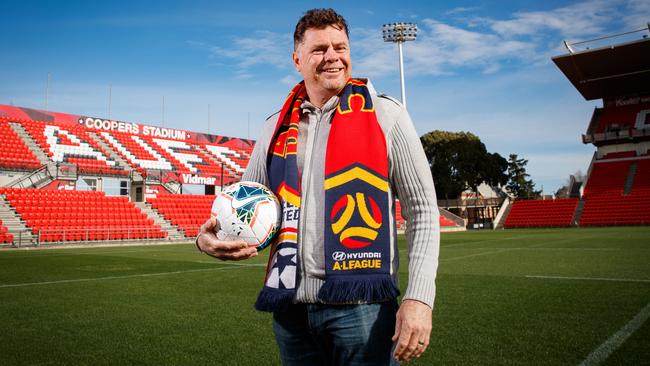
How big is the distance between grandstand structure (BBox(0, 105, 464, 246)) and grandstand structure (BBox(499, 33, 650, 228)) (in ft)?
27.4

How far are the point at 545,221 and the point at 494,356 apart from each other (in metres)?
40.0

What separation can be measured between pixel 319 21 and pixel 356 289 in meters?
1.02

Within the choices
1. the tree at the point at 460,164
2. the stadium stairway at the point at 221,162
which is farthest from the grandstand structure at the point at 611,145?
the stadium stairway at the point at 221,162

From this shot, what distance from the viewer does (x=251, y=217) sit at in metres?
1.89

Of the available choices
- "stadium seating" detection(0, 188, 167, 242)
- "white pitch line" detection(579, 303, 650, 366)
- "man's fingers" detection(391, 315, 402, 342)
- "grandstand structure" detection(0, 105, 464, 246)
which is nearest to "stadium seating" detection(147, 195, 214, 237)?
"grandstand structure" detection(0, 105, 464, 246)

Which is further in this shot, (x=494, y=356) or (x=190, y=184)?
(x=190, y=184)

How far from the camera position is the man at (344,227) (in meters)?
1.59

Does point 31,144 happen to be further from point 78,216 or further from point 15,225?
point 15,225

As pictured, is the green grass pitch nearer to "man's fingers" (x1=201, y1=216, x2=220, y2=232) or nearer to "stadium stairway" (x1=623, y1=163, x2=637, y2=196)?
"man's fingers" (x1=201, y1=216, x2=220, y2=232)

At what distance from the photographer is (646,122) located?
43031 millimetres

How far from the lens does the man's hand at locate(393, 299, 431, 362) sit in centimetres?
151

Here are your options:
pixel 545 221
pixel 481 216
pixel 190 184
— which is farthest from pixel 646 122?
pixel 190 184

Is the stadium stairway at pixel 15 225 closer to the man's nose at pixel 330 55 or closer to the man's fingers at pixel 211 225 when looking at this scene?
the man's fingers at pixel 211 225

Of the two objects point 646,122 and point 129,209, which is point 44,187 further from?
point 646,122
